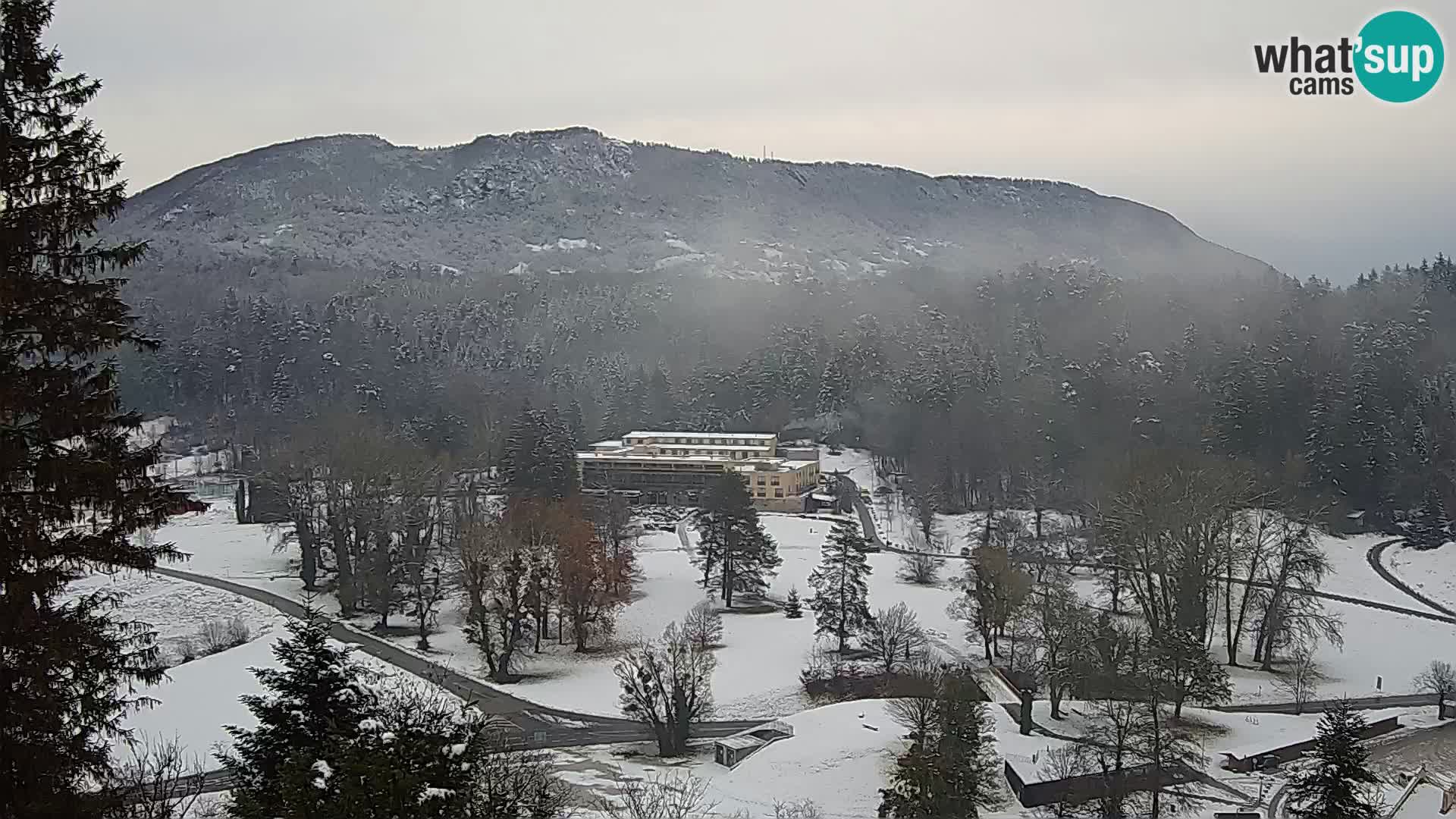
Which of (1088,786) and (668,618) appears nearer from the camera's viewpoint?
(1088,786)

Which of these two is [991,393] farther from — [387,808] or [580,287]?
[580,287]

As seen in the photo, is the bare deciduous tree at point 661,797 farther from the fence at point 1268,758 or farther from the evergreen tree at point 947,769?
the fence at point 1268,758

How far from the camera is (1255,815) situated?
14617 mm

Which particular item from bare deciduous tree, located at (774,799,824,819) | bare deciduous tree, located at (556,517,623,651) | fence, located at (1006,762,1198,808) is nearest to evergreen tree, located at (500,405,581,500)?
bare deciduous tree, located at (556,517,623,651)

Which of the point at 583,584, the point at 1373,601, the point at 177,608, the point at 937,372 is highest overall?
the point at 937,372

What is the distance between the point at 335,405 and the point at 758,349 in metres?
24.6

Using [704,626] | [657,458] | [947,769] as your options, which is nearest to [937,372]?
[657,458]

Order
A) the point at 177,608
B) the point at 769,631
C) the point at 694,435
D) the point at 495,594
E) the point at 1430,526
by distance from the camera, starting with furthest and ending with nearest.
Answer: the point at 694,435, the point at 1430,526, the point at 177,608, the point at 769,631, the point at 495,594

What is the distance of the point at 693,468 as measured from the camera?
4691cm

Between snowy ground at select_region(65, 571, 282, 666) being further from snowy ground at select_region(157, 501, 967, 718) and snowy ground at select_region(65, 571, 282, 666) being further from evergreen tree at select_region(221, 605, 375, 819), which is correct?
evergreen tree at select_region(221, 605, 375, 819)

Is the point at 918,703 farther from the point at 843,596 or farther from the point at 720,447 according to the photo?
the point at 720,447

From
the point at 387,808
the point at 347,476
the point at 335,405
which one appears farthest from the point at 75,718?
the point at 335,405

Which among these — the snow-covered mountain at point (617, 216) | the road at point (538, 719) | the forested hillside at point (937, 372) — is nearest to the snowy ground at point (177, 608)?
the road at point (538, 719)

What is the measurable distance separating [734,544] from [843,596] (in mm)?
5167
